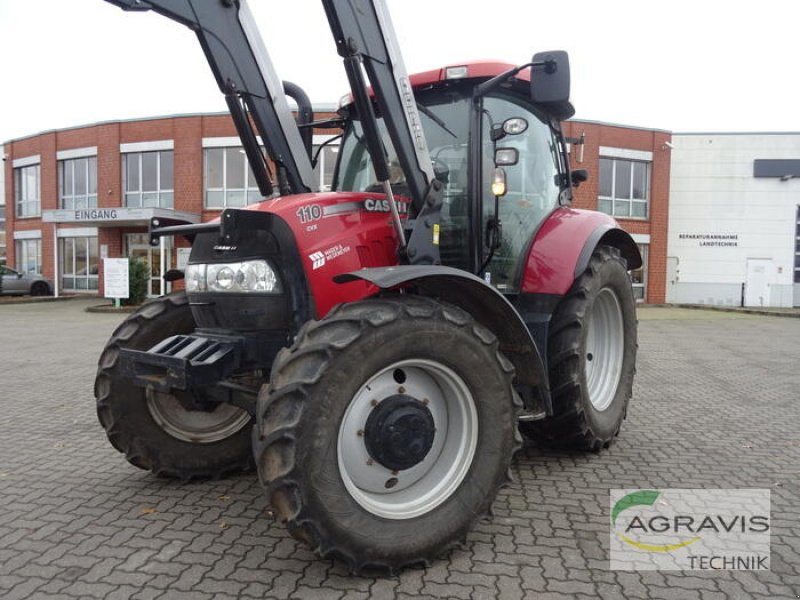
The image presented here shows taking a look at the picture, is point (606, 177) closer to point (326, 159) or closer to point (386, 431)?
point (326, 159)

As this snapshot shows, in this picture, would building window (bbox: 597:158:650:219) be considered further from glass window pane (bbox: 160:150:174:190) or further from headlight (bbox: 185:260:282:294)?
headlight (bbox: 185:260:282:294)

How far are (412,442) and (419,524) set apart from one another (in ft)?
1.19

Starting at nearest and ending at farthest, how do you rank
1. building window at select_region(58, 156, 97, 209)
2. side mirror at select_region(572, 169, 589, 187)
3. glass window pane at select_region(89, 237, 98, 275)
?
side mirror at select_region(572, 169, 589, 187) < building window at select_region(58, 156, 97, 209) < glass window pane at select_region(89, 237, 98, 275)

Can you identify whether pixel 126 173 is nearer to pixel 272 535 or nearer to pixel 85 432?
pixel 85 432

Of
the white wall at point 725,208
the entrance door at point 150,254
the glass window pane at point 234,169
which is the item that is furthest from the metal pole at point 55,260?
the white wall at point 725,208

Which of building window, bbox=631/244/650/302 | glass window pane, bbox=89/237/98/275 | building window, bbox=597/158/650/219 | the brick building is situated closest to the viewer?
the brick building

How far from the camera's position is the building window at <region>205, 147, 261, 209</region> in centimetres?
2417

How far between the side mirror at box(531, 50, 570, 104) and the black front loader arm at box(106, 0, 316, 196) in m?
1.52

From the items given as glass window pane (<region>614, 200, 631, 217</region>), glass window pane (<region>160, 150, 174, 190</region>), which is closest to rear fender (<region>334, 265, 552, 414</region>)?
glass window pane (<region>614, 200, 631, 217</region>)

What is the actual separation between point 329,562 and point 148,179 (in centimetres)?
2569

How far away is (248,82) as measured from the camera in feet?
11.5

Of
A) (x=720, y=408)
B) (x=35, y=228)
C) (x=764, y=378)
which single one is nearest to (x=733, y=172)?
(x=764, y=378)

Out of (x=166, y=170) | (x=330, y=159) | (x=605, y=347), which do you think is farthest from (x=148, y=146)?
(x=605, y=347)

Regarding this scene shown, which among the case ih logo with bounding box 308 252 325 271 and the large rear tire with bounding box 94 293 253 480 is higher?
the case ih logo with bounding box 308 252 325 271
